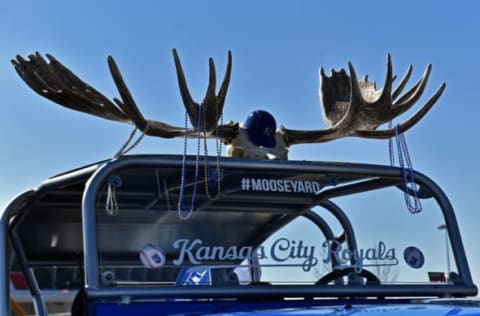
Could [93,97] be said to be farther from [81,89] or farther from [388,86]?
[388,86]

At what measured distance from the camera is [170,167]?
165 inches

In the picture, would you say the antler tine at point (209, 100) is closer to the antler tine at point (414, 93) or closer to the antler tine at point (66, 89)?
the antler tine at point (66, 89)

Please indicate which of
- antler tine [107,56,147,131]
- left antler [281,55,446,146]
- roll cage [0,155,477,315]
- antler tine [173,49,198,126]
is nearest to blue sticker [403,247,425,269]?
roll cage [0,155,477,315]

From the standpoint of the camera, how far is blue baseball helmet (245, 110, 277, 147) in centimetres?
484

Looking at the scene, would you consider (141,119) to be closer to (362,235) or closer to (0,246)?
(0,246)

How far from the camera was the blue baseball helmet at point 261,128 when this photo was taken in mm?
4844

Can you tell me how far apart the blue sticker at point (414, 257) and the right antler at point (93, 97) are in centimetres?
115

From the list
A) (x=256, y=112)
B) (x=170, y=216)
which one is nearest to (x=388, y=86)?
(x=256, y=112)

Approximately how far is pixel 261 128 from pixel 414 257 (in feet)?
3.40

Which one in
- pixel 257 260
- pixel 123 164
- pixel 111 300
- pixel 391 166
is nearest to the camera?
pixel 111 300

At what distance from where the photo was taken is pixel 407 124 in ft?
17.3

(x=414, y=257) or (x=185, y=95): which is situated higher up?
(x=185, y=95)

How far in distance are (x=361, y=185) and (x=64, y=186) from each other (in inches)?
61.6

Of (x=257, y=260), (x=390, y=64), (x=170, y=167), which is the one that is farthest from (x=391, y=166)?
(x=170, y=167)
